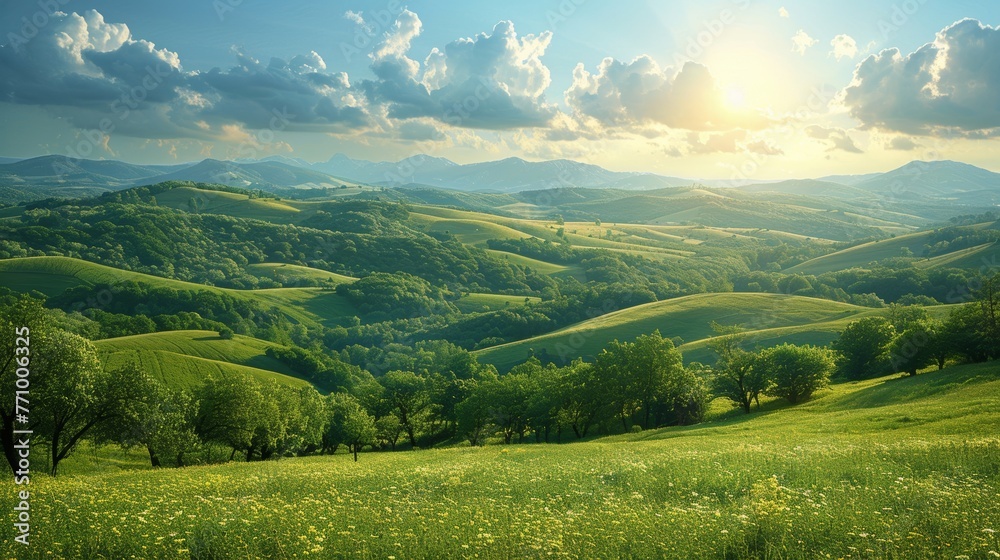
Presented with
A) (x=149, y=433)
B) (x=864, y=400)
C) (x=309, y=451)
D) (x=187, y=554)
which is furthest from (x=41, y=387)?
(x=864, y=400)

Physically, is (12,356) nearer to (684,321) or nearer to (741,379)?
(741,379)

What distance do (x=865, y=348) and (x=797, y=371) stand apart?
2486cm

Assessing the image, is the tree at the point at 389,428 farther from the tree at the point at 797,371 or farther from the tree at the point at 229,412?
the tree at the point at 797,371

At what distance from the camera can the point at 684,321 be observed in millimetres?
164875

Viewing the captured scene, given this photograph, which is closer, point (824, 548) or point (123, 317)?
point (824, 548)

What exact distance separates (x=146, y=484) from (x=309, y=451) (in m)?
57.0

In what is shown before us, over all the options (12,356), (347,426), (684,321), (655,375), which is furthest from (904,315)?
(12,356)

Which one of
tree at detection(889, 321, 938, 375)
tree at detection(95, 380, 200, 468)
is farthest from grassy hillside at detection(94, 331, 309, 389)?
tree at detection(889, 321, 938, 375)

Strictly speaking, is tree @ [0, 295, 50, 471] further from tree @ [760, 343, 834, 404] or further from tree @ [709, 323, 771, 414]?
tree @ [760, 343, 834, 404]

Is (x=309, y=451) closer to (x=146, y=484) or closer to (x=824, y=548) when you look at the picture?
(x=146, y=484)

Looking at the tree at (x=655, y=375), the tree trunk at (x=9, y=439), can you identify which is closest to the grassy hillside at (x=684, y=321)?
the tree at (x=655, y=375)

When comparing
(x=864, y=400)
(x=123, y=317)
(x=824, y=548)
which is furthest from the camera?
(x=123, y=317)

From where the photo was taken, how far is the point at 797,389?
69.9 meters

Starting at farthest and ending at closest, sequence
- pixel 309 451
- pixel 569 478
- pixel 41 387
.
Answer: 1. pixel 309 451
2. pixel 41 387
3. pixel 569 478
